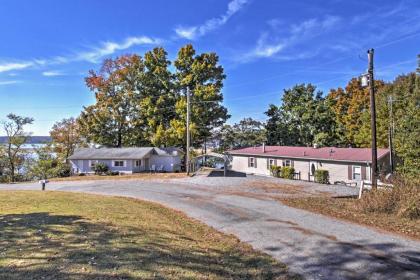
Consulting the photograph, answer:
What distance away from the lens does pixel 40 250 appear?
20.2 feet

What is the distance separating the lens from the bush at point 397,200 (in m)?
10.9

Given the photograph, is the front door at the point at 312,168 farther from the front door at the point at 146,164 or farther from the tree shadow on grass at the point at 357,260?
the tree shadow on grass at the point at 357,260

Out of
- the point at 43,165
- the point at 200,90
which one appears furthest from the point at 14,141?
the point at 200,90

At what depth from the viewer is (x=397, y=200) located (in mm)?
11859

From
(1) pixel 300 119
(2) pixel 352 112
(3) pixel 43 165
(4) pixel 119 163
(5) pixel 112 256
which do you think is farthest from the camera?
(1) pixel 300 119

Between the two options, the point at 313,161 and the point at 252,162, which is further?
the point at 252,162

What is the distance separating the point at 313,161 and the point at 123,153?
21746 millimetres

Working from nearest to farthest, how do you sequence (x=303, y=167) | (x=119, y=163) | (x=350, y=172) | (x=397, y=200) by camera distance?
(x=397, y=200) → (x=350, y=172) → (x=303, y=167) → (x=119, y=163)

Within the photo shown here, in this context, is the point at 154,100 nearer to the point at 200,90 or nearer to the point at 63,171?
the point at 200,90

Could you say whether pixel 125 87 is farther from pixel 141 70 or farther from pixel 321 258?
pixel 321 258

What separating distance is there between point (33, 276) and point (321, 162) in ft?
91.0

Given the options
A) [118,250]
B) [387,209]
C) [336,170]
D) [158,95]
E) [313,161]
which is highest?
[158,95]

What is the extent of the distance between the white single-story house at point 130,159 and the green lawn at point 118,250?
1027 inches

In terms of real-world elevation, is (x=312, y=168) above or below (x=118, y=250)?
above
